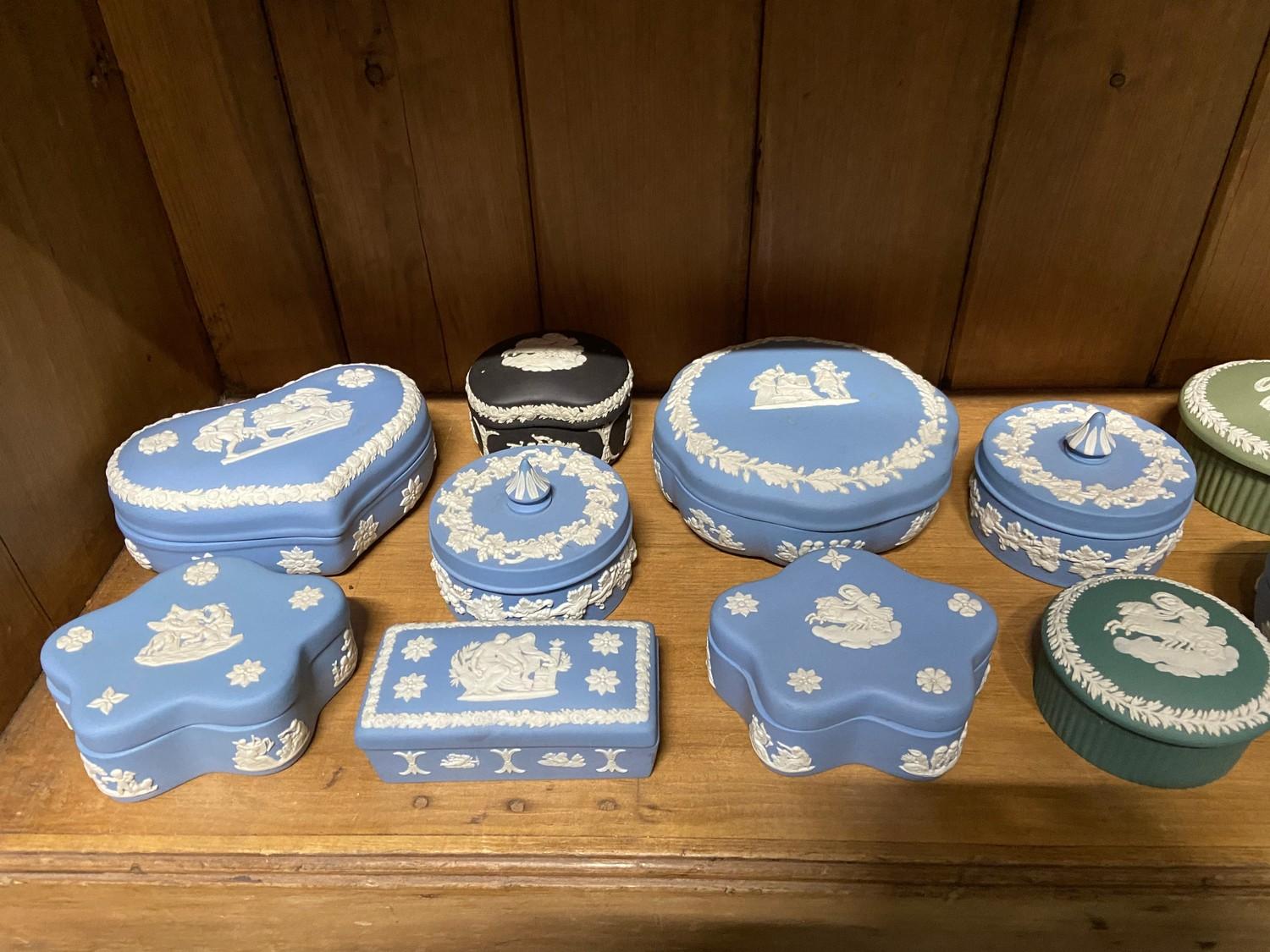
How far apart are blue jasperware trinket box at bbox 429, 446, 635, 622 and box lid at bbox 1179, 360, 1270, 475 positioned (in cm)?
52

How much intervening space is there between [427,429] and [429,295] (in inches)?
6.5

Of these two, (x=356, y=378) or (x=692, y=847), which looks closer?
(x=692, y=847)

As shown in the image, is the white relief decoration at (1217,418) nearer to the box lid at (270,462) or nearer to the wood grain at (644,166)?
the wood grain at (644,166)

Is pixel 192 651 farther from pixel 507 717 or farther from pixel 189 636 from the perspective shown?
pixel 507 717

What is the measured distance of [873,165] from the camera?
2.86ft

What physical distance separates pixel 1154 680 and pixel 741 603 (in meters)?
0.28

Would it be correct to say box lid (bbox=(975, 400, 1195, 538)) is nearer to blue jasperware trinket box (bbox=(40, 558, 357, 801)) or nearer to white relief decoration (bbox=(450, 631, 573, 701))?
white relief decoration (bbox=(450, 631, 573, 701))

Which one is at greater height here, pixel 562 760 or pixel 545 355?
pixel 545 355

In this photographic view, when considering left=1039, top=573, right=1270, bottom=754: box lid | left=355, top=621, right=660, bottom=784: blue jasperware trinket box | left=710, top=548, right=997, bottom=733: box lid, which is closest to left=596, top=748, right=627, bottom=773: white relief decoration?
left=355, top=621, right=660, bottom=784: blue jasperware trinket box

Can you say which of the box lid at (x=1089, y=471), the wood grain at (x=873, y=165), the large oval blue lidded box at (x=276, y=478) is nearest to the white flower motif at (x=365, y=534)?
the large oval blue lidded box at (x=276, y=478)

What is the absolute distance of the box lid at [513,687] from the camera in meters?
0.64

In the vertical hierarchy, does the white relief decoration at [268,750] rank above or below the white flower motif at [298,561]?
below

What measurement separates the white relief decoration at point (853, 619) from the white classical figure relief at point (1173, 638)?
0.16 meters

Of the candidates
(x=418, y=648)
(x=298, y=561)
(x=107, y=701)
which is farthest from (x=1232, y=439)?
(x=107, y=701)
